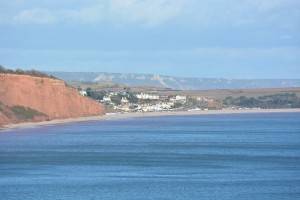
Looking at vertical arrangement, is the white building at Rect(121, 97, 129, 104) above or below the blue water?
above

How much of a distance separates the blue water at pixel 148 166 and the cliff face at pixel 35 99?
18768mm

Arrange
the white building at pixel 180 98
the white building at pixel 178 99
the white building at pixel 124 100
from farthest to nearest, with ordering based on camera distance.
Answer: the white building at pixel 180 98 < the white building at pixel 178 99 < the white building at pixel 124 100

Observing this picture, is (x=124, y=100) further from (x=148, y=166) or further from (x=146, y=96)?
(x=148, y=166)

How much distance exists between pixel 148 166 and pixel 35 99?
6381cm

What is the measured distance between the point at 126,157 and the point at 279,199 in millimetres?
24175

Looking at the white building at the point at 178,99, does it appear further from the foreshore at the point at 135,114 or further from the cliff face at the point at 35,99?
the cliff face at the point at 35,99

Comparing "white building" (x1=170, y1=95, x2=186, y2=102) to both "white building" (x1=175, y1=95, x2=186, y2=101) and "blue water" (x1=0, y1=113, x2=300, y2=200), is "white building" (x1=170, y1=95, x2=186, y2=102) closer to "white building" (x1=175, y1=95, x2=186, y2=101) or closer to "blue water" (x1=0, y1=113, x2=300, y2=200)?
"white building" (x1=175, y1=95, x2=186, y2=101)

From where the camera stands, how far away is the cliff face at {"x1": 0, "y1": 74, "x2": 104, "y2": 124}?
389ft

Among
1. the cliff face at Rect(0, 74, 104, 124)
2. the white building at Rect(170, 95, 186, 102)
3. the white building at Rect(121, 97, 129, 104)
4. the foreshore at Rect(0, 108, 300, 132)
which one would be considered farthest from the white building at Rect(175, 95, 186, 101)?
the cliff face at Rect(0, 74, 104, 124)

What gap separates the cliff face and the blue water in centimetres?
1877

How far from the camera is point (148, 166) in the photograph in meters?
61.2

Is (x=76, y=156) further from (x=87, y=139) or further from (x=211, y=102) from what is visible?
(x=211, y=102)

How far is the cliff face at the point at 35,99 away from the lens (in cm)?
11869

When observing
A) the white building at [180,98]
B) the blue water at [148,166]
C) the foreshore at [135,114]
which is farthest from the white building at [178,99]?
the blue water at [148,166]
